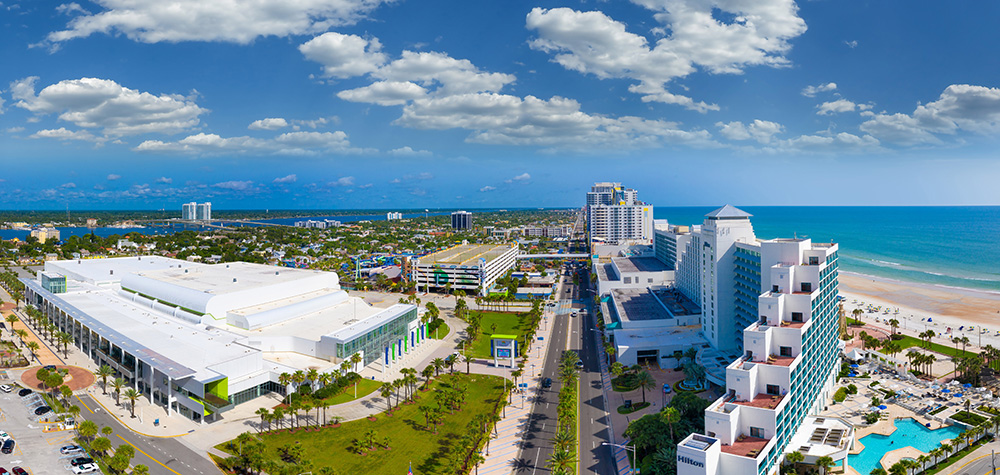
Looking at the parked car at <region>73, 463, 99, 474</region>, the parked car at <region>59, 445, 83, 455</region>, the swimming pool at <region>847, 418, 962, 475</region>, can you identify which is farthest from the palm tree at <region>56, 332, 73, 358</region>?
Answer: the swimming pool at <region>847, 418, 962, 475</region>

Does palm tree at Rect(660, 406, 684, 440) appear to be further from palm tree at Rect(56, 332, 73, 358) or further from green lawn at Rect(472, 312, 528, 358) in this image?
palm tree at Rect(56, 332, 73, 358)

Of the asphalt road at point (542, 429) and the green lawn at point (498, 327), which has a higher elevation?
the green lawn at point (498, 327)

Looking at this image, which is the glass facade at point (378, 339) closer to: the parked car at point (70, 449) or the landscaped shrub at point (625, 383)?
the parked car at point (70, 449)

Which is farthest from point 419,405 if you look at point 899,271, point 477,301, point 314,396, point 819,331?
point 899,271

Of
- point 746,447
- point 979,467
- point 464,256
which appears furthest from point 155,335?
point 979,467

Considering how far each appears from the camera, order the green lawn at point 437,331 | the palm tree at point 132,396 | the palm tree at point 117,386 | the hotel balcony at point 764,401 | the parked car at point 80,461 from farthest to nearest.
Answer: the green lawn at point 437,331 → the palm tree at point 117,386 → the palm tree at point 132,396 → the parked car at point 80,461 → the hotel balcony at point 764,401

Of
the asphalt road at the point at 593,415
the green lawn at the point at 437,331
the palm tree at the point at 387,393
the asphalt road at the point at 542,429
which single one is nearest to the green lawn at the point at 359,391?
the palm tree at the point at 387,393

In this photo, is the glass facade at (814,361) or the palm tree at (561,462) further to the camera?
the glass facade at (814,361)
